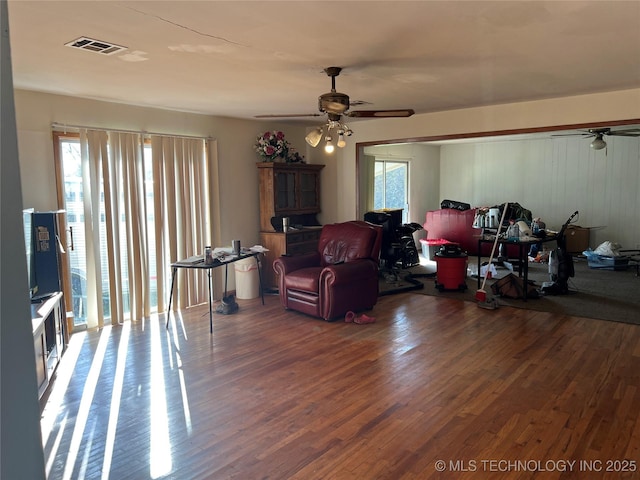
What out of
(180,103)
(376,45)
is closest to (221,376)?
(376,45)

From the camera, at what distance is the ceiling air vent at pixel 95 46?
291 cm

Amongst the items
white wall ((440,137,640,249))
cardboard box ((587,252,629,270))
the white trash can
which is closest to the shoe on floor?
the white trash can

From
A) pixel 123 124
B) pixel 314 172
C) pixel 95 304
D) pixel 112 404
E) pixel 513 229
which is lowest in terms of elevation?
pixel 112 404

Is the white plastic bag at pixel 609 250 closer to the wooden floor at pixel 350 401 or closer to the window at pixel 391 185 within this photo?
the wooden floor at pixel 350 401

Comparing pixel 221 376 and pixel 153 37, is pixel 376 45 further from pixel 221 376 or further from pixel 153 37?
pixel 221 376

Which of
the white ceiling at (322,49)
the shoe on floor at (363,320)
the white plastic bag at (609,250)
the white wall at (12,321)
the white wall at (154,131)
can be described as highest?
the white ceiling at (322,49)

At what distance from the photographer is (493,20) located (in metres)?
2.67

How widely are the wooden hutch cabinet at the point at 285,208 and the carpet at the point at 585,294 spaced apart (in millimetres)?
1876

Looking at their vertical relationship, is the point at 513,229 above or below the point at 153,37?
below

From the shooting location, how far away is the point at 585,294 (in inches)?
241

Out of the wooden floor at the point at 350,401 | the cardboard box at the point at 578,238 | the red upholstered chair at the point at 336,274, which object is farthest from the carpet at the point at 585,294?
the red upholstered chair at the point at 336,274

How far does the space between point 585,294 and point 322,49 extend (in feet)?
16.6

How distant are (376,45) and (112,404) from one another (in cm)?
308

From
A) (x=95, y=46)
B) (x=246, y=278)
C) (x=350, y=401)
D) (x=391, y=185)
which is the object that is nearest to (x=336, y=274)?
(x=246, y=278)
